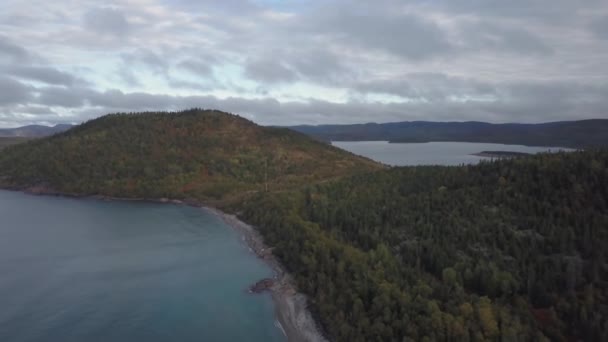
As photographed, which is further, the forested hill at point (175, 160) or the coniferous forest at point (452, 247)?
the forested hill at point (175, 160)

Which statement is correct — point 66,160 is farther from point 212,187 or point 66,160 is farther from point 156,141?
point 212,187

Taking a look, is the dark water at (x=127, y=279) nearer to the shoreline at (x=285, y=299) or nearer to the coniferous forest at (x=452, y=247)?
the shoreline at (x=285, y=299)

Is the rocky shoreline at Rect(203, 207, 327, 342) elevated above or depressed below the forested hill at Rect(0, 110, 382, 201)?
below

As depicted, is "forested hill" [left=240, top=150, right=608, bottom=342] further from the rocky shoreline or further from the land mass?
the land mass

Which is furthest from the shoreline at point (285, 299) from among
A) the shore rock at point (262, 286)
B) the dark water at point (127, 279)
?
the dark water at point (127, 279)

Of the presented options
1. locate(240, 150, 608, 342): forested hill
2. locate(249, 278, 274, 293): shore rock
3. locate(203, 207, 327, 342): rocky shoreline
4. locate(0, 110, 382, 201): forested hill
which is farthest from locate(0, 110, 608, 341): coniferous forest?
locate(0, 110, 382, 201): forested hill

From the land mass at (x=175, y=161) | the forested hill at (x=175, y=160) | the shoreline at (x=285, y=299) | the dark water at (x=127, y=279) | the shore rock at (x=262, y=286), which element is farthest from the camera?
the forested hill at (x=175, y=160)

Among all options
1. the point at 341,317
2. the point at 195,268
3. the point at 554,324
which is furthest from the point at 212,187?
the point at 554,324
